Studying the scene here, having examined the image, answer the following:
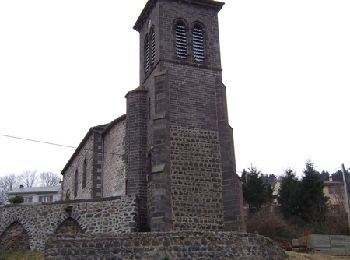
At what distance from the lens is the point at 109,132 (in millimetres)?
28938

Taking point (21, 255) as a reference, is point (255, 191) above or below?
above

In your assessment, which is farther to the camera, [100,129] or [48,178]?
[48,178]

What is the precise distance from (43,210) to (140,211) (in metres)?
5.03

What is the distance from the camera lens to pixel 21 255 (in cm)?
2292

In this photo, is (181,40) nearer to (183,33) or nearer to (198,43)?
(183,33)

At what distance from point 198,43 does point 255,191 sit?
19.2 m

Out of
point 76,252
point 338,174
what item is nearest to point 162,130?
point 76,252

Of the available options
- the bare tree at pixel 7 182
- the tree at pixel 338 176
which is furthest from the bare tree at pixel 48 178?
the tree at pixel 338 176

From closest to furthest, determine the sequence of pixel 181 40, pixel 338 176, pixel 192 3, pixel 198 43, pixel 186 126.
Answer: pixel 186 126 → pixel 181 40 → pixel 198 43 → pixel 192 3 → pixel 338 176

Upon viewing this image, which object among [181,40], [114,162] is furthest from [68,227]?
[181,40]

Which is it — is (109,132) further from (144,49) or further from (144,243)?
(144,243)

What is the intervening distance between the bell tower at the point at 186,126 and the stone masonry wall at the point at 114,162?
2.08m

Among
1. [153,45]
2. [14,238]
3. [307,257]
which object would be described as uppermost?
[153,45]

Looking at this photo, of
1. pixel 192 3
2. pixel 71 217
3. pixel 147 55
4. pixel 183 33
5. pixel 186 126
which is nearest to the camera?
pixel 71 217
